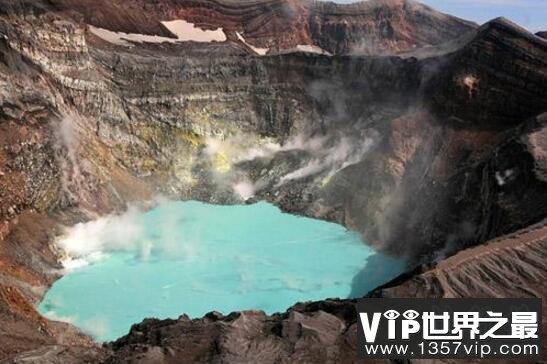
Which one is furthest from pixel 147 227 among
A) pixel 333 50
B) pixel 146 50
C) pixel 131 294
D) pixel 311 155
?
pixel 333 50

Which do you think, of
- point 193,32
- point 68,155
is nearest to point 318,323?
point 68,155

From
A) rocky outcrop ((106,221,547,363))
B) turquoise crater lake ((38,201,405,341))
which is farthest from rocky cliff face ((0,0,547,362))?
turquoise crater lake ((38,201,405,341))

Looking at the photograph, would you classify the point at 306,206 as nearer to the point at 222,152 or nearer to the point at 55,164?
the point at 222,152

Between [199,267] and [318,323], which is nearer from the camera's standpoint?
[318,323]

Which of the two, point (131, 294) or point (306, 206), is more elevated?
point (306, 206)

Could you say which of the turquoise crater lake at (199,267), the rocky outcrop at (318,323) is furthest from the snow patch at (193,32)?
the rocky outcrop at (318,323)

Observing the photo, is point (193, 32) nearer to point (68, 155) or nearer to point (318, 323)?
point (68, 155)

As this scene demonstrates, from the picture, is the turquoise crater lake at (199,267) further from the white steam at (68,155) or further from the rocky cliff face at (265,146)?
the white steam at (68,155)
